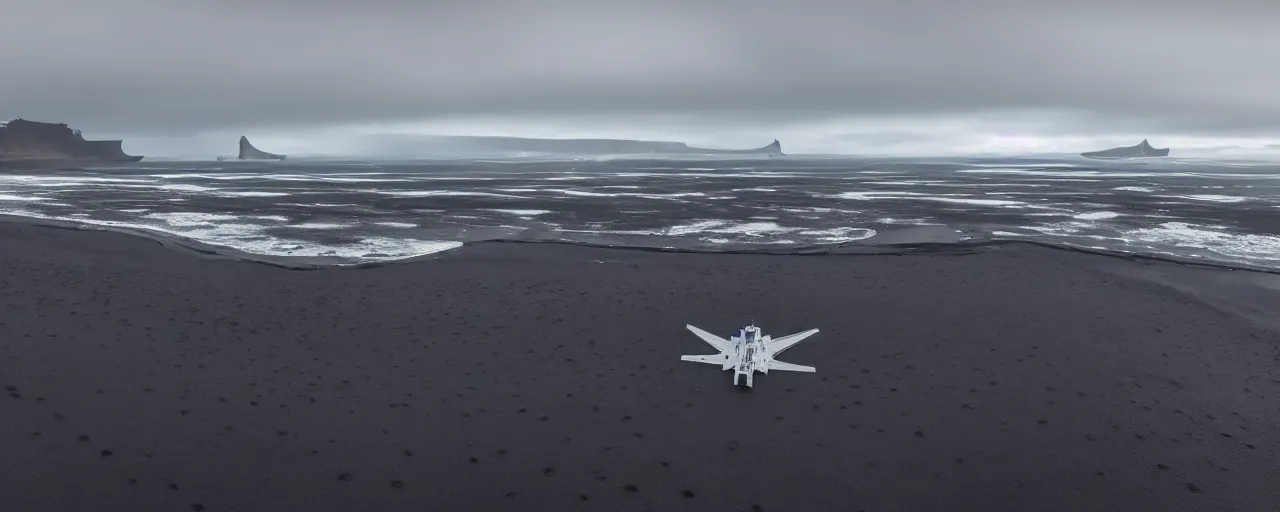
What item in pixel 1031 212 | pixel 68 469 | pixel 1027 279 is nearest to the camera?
→ pixel 68 469

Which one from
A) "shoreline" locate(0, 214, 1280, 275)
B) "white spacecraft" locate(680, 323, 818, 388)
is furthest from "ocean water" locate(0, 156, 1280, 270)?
"white spacecraft" locate(680, 323, 818, 388)

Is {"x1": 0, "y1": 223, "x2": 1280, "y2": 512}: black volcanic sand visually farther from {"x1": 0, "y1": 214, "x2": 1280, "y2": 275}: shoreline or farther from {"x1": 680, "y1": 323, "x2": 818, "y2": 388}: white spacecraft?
{"x1": 0, "y1": 214, "x2": 1280, "y2": 275}: shoreline

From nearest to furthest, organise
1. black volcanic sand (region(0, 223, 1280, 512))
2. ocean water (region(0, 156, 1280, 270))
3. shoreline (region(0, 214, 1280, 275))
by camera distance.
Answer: black volcanic sand (region(0, 223, 1280, 512)), shoreline (region(0, 214, 1280, 275)), ocean water (region(0, 156, 1280, 270))

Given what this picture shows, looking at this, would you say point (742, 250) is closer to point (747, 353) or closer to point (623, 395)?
point (747, 353)

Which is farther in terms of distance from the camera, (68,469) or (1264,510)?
(68,469)

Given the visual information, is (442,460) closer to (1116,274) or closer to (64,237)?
(1116,274)

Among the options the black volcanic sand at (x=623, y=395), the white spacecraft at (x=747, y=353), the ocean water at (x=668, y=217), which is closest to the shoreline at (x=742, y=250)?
the ocean water at (x=668, y=217)

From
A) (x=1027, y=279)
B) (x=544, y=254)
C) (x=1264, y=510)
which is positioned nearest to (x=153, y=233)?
(x=544, y=254)

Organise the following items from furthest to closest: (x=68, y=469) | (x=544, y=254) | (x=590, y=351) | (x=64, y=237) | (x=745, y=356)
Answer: (x=64, y=237) → (x=544, y=254) → (x=590, y=351) → (x=745, y=356) → (x=68, y=469)
